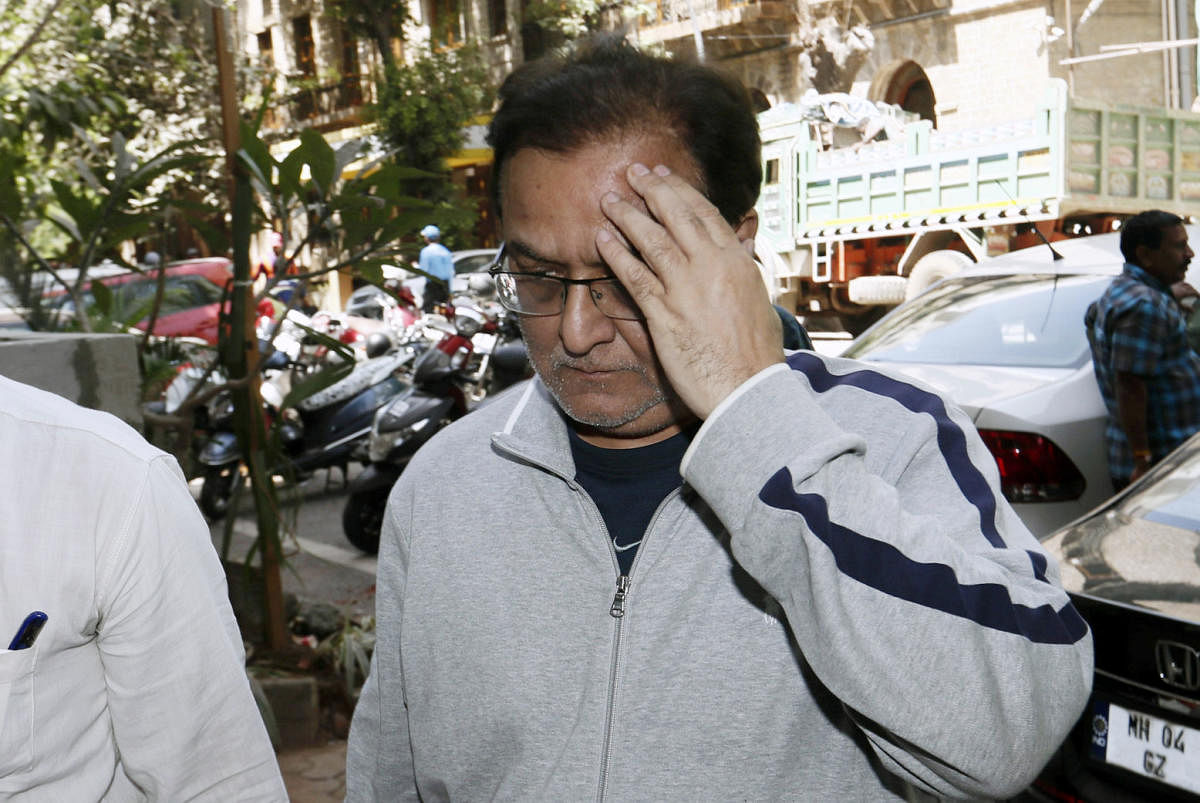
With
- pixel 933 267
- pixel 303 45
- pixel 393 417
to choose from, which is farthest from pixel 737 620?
pixel 303 45

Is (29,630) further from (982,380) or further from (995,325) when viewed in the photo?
(995,325)

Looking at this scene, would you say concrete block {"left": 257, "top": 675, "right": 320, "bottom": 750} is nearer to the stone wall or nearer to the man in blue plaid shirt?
the man in blue plaid shirt

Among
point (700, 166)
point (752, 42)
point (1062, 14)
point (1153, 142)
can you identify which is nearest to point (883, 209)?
point (1153, 142)

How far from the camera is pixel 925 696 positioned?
114 cm

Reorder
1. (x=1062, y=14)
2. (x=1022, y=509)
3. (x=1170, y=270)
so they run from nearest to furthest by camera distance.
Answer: (x=1022, y=509), (x=1170, y=270), (x=1062, y=14)

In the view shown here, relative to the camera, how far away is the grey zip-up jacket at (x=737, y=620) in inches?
45.2

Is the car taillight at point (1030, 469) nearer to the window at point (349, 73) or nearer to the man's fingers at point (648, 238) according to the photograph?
the man's fingers at point (648, 238)

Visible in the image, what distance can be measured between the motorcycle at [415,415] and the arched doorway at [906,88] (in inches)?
625

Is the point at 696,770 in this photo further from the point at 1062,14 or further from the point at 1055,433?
the point at 1062,14

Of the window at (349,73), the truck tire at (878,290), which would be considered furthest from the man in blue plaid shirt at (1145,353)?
the window at (349,73)

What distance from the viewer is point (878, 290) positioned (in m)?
15.4

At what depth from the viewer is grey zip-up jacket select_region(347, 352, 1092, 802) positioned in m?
1.15

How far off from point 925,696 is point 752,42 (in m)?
24.1

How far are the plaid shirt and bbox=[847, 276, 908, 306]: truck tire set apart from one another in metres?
10.0
